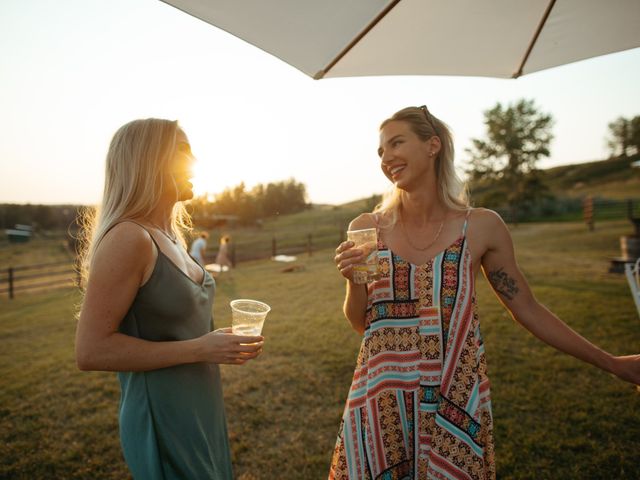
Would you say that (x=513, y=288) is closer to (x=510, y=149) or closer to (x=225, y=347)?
(x=225, y=347)

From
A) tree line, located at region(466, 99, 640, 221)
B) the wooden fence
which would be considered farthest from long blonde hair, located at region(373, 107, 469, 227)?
tree line, located at region(466, 99, 640, 221)

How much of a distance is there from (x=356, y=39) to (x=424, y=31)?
423mm

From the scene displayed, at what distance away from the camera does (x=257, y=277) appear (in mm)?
15969

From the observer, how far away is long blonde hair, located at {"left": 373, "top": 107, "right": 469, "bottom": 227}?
210 cm

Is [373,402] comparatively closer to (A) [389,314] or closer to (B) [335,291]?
(A) [389,314]

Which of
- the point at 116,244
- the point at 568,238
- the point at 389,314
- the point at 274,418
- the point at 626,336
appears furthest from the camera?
the point at 568,238

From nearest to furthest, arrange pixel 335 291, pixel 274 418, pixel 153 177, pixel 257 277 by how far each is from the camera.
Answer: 1. pixel 153 177
2. pixel 274 418
3. pixel 335 291
4. pixel 257 277

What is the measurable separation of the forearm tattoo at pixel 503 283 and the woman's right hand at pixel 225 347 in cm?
133

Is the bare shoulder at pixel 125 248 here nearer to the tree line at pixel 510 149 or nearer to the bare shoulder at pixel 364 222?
the bare shoulder at pixel 364 222

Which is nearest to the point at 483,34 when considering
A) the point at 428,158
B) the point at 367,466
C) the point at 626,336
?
the point at 428,158

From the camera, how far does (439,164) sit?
2258 mm

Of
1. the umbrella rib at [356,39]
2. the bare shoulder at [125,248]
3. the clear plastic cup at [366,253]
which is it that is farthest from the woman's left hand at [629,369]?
the bare shoulder at [125,248]

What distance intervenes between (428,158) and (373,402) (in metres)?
1.35

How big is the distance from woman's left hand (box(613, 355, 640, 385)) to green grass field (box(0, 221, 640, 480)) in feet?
6.32
